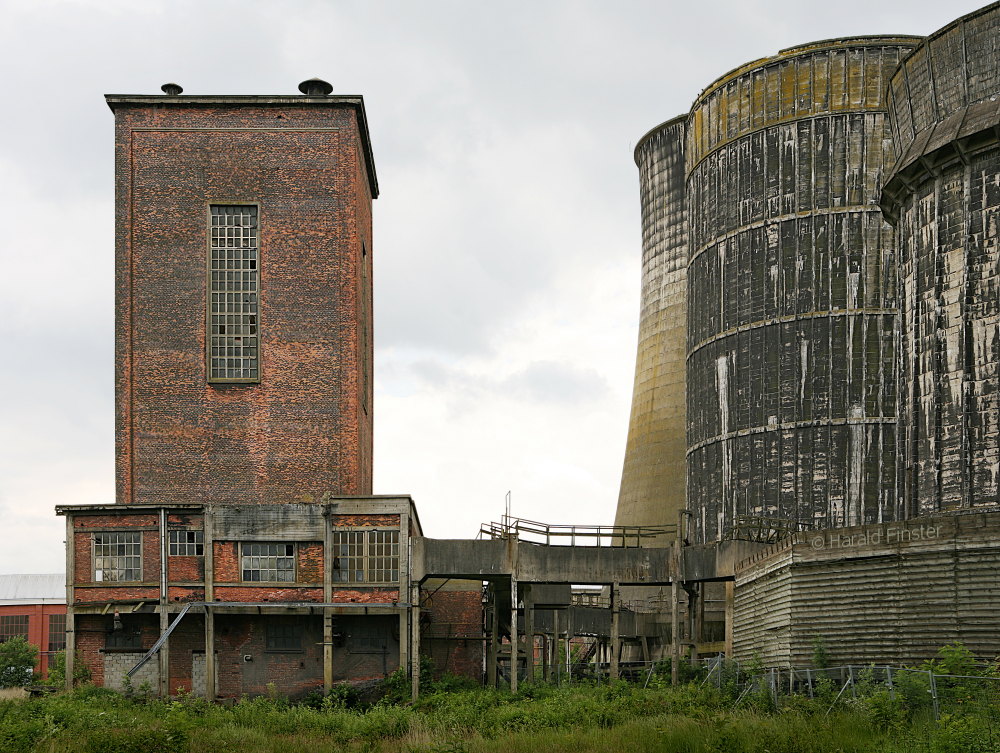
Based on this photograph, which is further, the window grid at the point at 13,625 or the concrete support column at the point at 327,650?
the window grid at the point at 13,625

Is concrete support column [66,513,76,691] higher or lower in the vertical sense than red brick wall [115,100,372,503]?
lower

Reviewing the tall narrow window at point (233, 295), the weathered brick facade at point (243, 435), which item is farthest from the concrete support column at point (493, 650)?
the tall narrow window at point (233, 295)

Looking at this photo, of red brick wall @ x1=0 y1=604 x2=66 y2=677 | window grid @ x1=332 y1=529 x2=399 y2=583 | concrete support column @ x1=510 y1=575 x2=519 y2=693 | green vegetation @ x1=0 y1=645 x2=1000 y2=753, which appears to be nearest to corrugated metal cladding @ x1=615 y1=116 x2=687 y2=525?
concrete support column @ x1=510 y1=575 x2=519 y2=693

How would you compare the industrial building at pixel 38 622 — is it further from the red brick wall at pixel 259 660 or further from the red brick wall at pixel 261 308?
the red brick wall at pixel 259 660

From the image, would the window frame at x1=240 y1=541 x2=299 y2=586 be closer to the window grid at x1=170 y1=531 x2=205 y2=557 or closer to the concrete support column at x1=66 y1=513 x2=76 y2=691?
the window grid at x1=170 y1=531 x2=205 y2=557

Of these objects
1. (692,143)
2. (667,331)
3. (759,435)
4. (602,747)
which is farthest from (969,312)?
(667,331)

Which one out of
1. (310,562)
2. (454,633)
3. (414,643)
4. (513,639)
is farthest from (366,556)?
(454,633)

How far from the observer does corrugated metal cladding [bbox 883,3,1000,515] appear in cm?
3438

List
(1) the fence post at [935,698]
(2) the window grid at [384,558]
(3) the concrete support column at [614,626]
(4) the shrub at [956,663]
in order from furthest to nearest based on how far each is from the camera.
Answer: (3) the concrete support column at [614,626], (2) the window grid at [384,558], (4) the shrub at [956,663], (1) the fence post at [935,698]

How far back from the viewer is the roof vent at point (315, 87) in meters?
45.1

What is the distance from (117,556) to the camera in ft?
131

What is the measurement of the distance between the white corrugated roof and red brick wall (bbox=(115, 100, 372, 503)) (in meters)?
40.0

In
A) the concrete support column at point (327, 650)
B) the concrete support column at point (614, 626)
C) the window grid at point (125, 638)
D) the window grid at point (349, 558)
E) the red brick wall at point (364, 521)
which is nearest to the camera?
the concrete support column at point (327, 650)

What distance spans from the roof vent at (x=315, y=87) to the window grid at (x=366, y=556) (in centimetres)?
1512
